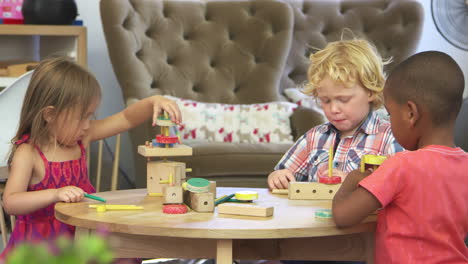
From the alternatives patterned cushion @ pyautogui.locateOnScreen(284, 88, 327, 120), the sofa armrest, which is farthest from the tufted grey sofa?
the sofa armrest

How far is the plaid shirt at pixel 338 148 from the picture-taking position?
160 centimetres

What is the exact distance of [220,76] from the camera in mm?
3375

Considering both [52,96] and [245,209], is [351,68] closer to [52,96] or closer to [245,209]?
[245,209]

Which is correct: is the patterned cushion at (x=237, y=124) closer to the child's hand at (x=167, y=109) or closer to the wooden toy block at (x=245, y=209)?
the child's hand at (x=167, y=109)

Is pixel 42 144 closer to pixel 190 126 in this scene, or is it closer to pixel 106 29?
pixel 190 126

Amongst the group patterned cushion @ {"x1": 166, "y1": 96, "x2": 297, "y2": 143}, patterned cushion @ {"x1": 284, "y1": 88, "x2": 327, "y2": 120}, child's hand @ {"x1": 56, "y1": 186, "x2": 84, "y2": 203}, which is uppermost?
child's hand @ {"x1": 56, "y1": 186, "x2": 84, "y2": 203}

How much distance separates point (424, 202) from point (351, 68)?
0.60 m

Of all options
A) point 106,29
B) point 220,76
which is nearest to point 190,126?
point 220,76

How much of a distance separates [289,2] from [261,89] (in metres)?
0.64

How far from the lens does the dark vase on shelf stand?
3.05 m

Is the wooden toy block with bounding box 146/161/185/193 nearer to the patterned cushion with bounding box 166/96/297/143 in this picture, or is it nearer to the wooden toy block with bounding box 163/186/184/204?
the wooden toy block with bounding box 163/186/184/204

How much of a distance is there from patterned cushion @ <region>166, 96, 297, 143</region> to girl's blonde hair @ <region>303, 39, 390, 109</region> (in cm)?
131

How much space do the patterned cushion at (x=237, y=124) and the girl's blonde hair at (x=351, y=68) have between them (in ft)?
4.29

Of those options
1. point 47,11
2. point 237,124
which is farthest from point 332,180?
point 47,11
